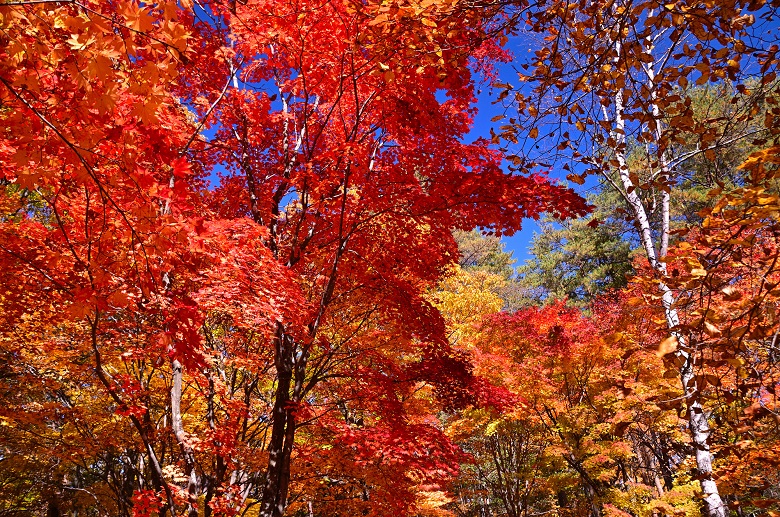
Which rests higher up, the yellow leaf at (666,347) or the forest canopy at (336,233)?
the forest canopy at (336,233)

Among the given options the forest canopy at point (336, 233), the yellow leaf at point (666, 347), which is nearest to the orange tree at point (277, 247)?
the forest canopy at point (336, 233)

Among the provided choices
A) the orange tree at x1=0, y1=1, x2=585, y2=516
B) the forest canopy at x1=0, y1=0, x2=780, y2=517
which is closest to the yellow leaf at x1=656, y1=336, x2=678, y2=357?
the forest canopy at x1=0, y1=0, x2=780, y2=517

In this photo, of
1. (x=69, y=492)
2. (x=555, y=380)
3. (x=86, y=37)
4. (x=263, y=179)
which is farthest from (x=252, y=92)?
(x=69, y=492)

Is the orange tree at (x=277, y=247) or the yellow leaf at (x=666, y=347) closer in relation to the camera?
the yellow leaf at (x=666, y=347)

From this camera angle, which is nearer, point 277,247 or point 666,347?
point 666,347

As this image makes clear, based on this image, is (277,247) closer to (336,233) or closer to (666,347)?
(336,233)

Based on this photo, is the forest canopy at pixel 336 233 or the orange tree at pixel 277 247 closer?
the forest canopy at pixel 336 233

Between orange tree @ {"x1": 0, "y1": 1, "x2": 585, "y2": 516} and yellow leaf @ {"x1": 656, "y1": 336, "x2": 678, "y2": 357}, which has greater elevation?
orange tree @ {"x1": 0, "y1": 1, "x2": 585, "y2": 516}

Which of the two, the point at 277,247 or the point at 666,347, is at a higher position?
the point at 277,247

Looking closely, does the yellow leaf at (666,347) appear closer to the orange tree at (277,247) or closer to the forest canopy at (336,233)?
the forest canopy at (336,233)

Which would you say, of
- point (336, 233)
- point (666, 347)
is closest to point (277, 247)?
point (336, 233)

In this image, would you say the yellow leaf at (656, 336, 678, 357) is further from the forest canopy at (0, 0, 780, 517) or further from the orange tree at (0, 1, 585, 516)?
the orange tree at (0, 1, 585, 516)

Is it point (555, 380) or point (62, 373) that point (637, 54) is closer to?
point (62, 373)

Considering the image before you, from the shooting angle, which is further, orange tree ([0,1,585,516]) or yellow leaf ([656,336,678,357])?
orange tree ([0,1,585,516])
